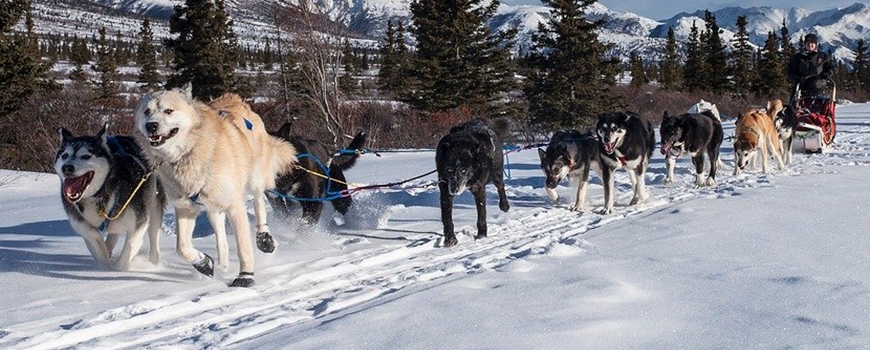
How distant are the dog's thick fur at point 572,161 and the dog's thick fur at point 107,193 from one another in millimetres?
3760

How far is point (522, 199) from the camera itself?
284 inches

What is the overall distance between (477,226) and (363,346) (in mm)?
2817

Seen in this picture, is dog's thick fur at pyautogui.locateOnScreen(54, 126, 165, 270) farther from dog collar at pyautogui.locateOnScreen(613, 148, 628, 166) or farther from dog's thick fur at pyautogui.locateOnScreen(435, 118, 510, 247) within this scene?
dog collar at pyautogui.locateOnScreen(613, 148, 628, 166)

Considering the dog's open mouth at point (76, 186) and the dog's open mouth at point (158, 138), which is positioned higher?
the dog's open mouth at point (158, 138)

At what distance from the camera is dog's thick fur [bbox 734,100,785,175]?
8562mm

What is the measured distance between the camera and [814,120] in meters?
10.8

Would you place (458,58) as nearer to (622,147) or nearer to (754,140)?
(754,140)

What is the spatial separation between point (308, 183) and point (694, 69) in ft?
143

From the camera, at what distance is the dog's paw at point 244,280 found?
12.6ft

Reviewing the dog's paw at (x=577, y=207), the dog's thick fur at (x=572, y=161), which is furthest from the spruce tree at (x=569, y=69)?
the dog's paw at (x=577, y=207)

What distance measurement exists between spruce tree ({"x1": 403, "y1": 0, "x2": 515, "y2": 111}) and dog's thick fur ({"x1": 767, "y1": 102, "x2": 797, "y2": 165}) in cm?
1476

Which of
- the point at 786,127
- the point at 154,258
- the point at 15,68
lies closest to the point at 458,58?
the point at 15,68

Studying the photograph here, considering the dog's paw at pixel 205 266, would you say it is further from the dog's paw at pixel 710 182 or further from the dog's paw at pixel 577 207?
the dog's paw at pixel 710 182

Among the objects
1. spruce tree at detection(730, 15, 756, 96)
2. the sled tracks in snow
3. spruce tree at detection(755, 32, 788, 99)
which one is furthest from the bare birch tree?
spruce tree at detection(755, 32, 788, 99)
